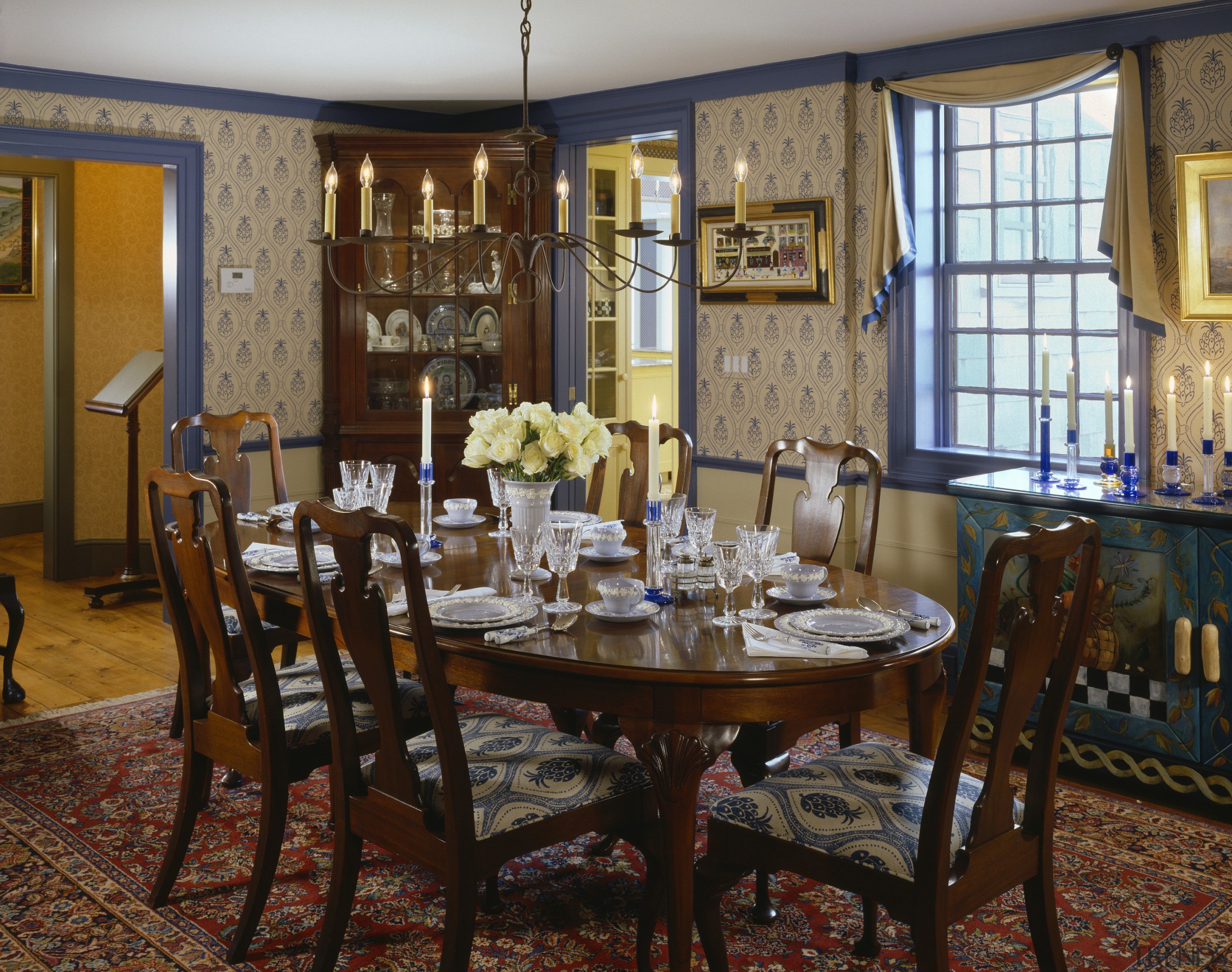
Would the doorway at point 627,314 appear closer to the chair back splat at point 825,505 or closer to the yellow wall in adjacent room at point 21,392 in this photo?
the chair back splat at point 825,505

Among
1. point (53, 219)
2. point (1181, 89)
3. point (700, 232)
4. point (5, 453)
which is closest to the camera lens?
point (1181, 89)

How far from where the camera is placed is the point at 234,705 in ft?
8.87

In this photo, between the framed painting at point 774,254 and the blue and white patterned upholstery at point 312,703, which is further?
the framed painting at point 774,254

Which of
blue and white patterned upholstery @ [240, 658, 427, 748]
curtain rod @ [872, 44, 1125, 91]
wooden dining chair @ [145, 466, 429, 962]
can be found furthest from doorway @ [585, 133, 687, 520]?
wooden dining chair @ [145, 466, 429, 962]

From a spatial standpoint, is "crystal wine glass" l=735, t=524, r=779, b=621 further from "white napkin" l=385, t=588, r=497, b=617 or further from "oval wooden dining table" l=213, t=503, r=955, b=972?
"white napkin" l=385, t=588, r=497, b=617

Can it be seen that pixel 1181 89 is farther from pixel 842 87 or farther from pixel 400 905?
pixel 400 905

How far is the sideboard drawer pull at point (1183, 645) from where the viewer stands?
11.1 feet

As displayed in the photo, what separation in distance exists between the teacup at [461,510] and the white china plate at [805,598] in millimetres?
1251

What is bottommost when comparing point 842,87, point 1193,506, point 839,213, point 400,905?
point 400,905

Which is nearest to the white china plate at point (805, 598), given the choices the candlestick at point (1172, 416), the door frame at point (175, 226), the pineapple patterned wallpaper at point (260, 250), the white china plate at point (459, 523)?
the white china plate at point (459, 523)

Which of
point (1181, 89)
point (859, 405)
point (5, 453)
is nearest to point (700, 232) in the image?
point (859, 405)

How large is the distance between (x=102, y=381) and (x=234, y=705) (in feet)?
14.7

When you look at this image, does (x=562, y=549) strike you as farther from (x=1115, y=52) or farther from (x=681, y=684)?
(x=1115, y=52)

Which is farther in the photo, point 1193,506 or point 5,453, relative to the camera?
point 5,453
